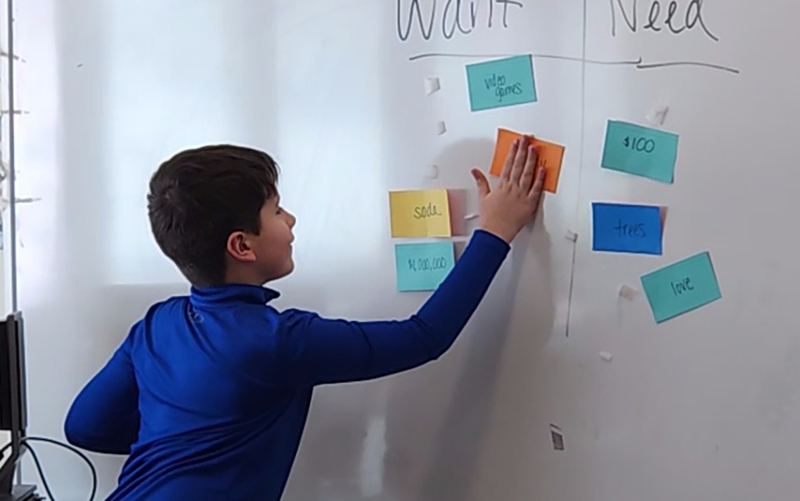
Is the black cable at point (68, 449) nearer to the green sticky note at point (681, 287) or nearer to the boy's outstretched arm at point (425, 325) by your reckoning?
the boy's outstretched arm at point (425, 325)

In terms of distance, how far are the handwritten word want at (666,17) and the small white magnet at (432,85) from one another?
0.20 m

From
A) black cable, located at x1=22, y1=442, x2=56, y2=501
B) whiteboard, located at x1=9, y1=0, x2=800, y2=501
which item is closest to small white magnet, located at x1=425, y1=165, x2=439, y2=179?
whiteboard, located at x1=9, y1=0, x2=800, y2=501

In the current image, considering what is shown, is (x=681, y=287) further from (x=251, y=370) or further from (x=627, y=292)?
(x=251, y=370)

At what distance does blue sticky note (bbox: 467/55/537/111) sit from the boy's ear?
0.95ft

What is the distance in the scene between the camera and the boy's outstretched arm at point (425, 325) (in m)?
0.87

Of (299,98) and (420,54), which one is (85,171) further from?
(420,54)

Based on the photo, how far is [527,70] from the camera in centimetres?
91

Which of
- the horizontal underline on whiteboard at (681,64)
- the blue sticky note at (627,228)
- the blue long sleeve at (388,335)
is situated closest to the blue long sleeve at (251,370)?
the blue long sleeve at (388,335)

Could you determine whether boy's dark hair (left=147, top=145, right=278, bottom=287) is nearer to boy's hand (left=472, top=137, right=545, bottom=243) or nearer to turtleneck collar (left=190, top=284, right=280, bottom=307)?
turtleneck collar (left=190, top=284, right=280, bottom=307)

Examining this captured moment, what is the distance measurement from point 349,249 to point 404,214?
8 cm

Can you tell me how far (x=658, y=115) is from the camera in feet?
2.81

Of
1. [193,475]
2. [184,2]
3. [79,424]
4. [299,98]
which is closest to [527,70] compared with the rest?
[299,98]

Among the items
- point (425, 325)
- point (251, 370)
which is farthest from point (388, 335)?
point (251, 370)

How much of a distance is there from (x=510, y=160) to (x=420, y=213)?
0.40ft
